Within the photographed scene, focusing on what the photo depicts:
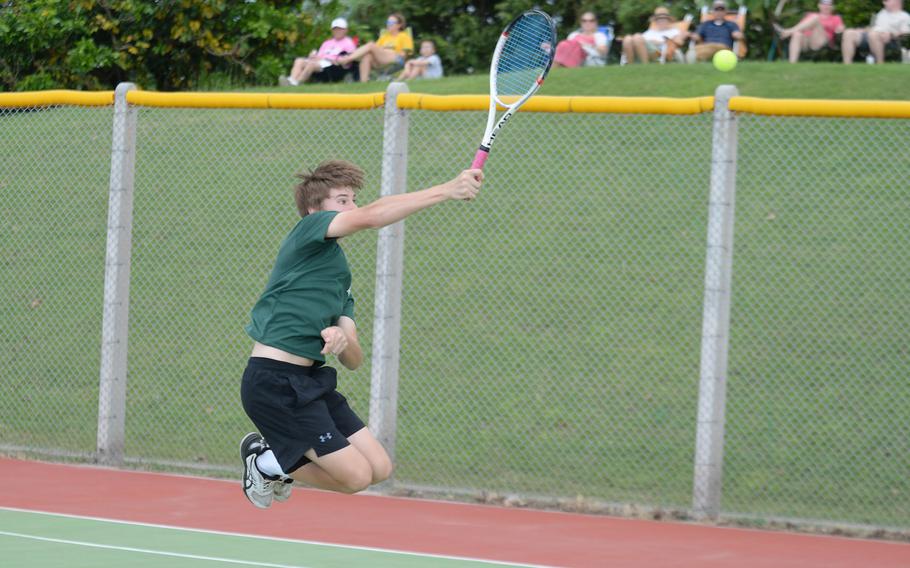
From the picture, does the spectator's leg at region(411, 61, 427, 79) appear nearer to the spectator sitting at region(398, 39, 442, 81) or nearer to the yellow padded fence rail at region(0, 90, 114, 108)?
the spectator sitting at region(398, 39, 442, 81)

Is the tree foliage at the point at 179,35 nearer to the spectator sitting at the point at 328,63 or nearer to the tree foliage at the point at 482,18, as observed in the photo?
the tree foliage at the point at 482,18

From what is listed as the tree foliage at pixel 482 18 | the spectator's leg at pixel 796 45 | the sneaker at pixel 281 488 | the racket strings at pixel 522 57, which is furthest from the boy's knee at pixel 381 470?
the tree foliage at pixel 482 18

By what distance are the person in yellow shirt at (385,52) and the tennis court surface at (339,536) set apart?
8.84 meters

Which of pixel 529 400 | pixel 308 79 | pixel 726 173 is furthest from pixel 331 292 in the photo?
pixel 308 79

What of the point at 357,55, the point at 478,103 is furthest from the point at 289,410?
the point at 357,55

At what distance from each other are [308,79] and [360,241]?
544 cm

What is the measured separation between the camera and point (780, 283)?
10.4 meters

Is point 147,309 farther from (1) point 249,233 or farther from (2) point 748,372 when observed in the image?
(2) point 748,372

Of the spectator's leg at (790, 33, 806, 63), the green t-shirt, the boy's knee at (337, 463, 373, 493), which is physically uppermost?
the spectator's leg at (790, 33, 806, 63)

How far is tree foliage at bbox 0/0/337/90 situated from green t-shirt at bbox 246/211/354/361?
36.3 ft

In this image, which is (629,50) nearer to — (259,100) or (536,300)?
(536,300)

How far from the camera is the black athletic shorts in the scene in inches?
227

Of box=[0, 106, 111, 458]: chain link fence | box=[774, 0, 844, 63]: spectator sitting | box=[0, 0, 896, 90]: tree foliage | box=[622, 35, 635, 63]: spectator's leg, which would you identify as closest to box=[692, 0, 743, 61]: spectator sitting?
box=[622, 35, 635, 63]: spectator's leg

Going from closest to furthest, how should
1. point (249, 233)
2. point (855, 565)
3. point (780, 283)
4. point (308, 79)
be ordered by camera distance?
point (855, 565)
point (780, 283)
point (249, 233)
point (308, 79)
